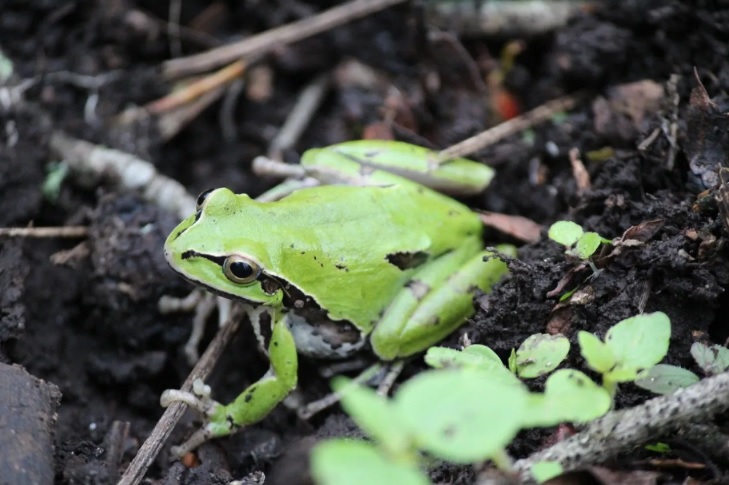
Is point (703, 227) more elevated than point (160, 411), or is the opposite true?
point (703, 227)

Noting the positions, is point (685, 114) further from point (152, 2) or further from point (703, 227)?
point (152, 2)

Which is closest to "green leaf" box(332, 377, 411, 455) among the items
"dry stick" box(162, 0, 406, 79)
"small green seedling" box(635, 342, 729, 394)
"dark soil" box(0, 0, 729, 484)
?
"dark soil" box(0, 0, 729, 484)

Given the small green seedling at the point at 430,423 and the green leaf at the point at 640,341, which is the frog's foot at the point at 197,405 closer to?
the small green seedling at the point at 430,423

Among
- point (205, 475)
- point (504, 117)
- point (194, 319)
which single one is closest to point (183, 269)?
point (194, 319)

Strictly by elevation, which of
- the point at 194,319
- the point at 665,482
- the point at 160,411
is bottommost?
the point at 160,411

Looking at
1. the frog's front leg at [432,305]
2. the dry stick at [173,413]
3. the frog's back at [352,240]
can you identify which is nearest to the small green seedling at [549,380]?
the frog's front leg at [432,305]

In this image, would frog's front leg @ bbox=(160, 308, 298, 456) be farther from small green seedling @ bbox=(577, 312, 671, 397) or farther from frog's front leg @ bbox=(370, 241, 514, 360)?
small green seedling @ bbox=(577, 312, 671, 397)
